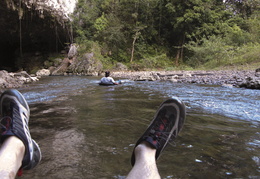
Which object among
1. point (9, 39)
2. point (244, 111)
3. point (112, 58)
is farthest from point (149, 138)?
point (9, 39)

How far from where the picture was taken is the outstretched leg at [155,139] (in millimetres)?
1025

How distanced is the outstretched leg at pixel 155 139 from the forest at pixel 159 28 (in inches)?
529

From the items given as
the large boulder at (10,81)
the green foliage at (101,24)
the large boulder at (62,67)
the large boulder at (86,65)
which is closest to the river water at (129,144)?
the large boulder at (10,81)

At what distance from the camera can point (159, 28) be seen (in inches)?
788

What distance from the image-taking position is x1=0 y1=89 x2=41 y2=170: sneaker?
119 centimetres

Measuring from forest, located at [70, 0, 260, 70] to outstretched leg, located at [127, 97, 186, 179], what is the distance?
13.4 meters

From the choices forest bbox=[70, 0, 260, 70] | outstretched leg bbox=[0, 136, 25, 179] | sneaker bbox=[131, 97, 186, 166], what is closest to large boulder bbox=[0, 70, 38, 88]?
outstretched leg bbox=[0, 136, 25, 179]

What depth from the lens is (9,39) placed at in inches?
608

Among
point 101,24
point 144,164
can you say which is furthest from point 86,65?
point 144,164

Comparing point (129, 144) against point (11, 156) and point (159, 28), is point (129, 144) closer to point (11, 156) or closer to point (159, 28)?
point (11, 156)

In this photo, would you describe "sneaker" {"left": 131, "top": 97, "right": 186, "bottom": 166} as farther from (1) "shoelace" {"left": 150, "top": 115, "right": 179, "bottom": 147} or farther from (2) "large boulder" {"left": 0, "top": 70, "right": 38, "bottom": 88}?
(2) "large boulder" {"left": 0, "top": 70, "right": 38, "bottom": 88}

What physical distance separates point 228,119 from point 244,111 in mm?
584

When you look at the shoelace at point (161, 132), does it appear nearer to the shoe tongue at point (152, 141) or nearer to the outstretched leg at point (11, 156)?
the shoe tongue at point (152, 141)

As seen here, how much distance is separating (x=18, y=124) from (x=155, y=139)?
998mm
